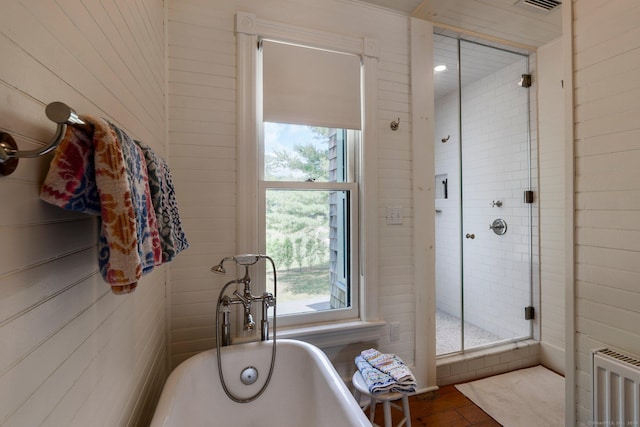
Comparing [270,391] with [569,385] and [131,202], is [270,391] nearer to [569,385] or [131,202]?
[131,202]

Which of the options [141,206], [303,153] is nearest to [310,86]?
[303,153]

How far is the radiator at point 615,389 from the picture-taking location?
1.15 metres

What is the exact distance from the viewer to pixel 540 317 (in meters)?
2.35

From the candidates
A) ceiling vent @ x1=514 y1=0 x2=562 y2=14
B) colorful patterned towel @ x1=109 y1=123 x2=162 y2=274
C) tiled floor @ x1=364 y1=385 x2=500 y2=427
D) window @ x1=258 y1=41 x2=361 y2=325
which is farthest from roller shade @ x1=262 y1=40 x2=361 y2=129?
tiled floor @ x1=364 y1=385 x2=500 y2=427

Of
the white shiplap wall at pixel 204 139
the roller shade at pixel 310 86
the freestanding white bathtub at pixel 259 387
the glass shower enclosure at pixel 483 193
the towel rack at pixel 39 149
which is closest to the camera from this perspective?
the towel rack at pixel 39 149

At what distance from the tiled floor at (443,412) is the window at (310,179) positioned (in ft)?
2.25

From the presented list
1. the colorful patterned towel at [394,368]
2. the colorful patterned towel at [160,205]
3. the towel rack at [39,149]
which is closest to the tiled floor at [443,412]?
the colorful patterned towel at [394,368]

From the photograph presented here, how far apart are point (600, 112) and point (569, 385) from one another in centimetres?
142

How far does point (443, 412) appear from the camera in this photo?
1748 millimetres

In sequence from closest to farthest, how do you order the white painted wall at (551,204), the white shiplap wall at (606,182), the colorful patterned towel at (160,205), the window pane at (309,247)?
the colorful patterned towel at (160,205) < the white shiplap wall at (606,182) < the window pane at (309,247) < the white painted wall at (551,204)

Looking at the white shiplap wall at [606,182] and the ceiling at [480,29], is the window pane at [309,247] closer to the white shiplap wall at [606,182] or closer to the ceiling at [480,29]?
the white shiplap wall at [606,182]

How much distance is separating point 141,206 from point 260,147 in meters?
1.10

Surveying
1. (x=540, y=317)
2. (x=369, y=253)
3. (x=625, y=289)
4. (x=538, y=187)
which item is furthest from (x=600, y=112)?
(x=540, y=317)

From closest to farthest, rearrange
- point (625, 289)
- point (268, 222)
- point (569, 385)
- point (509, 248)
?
point (625, 289)
point (569, 385)
point (268, 222)
point (509, 248)
